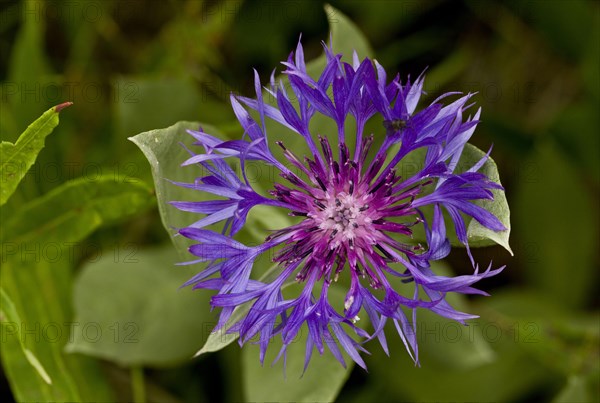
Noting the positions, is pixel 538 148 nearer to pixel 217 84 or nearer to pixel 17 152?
pixel 217 84

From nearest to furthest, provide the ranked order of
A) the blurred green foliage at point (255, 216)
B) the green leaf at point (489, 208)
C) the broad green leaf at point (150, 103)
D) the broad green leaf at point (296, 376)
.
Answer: the green leaf at point (489, 208) < the broad green leaf at point (296, 376) < the blurred green foliage at point (255, 216) < the broad green leaf at point (150, 103)

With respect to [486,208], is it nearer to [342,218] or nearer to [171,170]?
[342,218]

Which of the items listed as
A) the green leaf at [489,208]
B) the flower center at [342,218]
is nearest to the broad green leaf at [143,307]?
the flower center at [342,218]

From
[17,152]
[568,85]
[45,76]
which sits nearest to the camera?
[17,152]

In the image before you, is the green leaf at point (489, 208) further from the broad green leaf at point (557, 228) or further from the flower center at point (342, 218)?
the broad green leaf at point (557, 228)

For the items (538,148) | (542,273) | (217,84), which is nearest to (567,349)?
(542,273)
